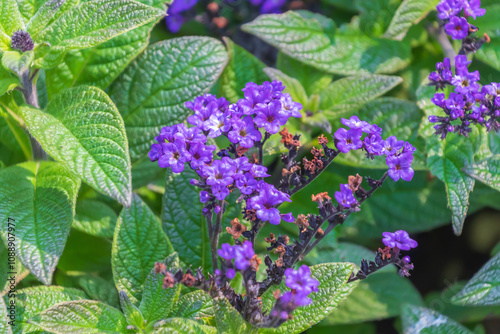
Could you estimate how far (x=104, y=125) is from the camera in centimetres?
182

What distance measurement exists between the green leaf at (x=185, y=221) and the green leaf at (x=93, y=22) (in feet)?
1.89

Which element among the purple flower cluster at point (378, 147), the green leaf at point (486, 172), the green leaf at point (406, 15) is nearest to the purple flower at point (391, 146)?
the purple flower cluster at point (378, 147)

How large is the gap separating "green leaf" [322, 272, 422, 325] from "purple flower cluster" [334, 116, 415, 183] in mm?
1029

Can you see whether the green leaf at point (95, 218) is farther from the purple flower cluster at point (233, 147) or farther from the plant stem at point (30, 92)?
the purple flower cluster at point (233, 147)

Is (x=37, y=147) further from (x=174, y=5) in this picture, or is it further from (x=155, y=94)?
(x=174, y=5)

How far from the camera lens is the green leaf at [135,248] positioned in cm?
191

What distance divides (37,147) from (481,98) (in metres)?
1.68

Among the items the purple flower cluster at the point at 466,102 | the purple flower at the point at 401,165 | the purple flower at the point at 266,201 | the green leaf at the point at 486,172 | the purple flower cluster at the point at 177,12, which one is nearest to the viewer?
the purple flower at the point at 266,201

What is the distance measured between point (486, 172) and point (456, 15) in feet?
2.18

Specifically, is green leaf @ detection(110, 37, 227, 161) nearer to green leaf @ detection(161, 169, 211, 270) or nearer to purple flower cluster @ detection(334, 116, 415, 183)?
green leaf @ detection(161, 169, 211, 270)

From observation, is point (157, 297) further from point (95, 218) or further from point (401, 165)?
point (401, 165)

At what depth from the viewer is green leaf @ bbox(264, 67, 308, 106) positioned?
2314 millimetres

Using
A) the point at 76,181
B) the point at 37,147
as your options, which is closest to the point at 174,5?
the point at 37,147

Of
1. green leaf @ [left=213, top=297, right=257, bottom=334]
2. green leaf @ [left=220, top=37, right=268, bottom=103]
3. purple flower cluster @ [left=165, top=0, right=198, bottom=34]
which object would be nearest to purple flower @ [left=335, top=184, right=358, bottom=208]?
green leaf @ [left=213, top=297, right=257, bottom=334]
